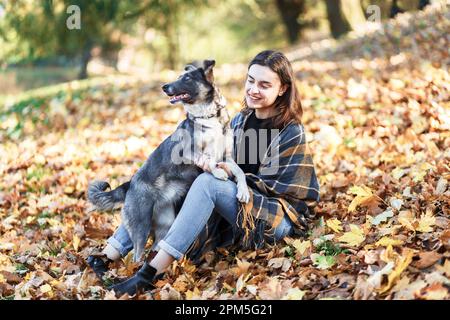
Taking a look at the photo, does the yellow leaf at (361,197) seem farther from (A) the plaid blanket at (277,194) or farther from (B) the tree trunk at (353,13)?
(B) the tree trunk at (353,13)

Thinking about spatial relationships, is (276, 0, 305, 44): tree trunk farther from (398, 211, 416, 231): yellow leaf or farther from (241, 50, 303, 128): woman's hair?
(398, 211, 416, 231): yellow leaf

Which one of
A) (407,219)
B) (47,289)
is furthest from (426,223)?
(47,289)

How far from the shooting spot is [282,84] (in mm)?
3873

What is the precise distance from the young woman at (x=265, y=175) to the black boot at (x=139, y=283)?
9cm

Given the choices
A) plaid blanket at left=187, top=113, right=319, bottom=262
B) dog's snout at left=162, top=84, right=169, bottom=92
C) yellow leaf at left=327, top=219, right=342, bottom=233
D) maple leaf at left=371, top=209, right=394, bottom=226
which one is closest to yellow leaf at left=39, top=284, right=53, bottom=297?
plaid blanket at left=187, top=113, right=319, bottom=262

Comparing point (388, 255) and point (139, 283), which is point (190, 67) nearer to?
point (139, 283)

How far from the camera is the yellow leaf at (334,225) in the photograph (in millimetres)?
3876

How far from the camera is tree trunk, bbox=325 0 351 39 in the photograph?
13.7m

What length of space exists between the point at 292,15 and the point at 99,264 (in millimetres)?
15039

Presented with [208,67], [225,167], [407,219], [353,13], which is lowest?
[407,219]

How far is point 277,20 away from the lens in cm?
2003

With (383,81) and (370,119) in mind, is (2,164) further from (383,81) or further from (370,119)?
(383,81)

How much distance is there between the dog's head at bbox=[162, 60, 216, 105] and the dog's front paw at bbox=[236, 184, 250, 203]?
0.62 m

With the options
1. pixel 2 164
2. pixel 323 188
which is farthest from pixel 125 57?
pixel 323 188
